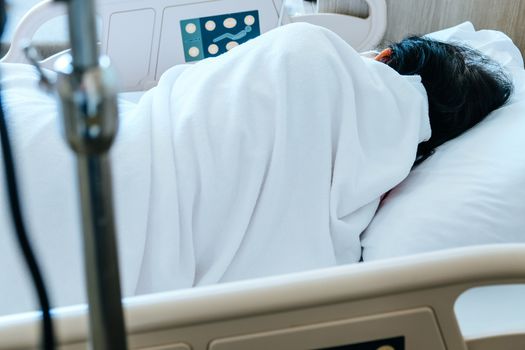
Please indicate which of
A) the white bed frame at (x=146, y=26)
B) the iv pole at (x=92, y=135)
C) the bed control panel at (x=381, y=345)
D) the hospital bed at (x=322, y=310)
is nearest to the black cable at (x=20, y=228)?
the iv pole at (x=92, y=135)

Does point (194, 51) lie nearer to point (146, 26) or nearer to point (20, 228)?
point (146, 26)

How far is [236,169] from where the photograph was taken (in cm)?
95

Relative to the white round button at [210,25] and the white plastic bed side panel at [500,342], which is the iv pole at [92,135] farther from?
the white round button at [210,25]

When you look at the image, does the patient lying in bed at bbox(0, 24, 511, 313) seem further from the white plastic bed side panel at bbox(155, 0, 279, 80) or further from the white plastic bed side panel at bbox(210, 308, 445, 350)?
the white plastic bed side panel at bbox(155, 0, 279, 80)

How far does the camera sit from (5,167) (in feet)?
1.08

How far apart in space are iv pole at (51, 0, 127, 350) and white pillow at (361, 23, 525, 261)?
0.70 meters

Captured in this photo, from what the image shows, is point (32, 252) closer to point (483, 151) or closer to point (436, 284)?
point (436, 284)

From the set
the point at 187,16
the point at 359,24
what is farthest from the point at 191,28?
the point at 359,24

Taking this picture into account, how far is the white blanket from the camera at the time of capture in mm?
889

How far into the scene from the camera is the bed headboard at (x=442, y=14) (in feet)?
4.65

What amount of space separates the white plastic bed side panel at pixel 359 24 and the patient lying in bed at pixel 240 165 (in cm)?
88

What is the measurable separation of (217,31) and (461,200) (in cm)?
108

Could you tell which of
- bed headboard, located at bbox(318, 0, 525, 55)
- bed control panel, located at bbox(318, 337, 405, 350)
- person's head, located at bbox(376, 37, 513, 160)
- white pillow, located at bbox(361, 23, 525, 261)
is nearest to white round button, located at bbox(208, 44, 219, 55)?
bed headboard, located at bbox(318, 0, 525, 55)

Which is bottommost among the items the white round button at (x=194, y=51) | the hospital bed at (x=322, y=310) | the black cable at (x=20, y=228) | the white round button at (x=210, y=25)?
the white round button at (x=194, y=51)
